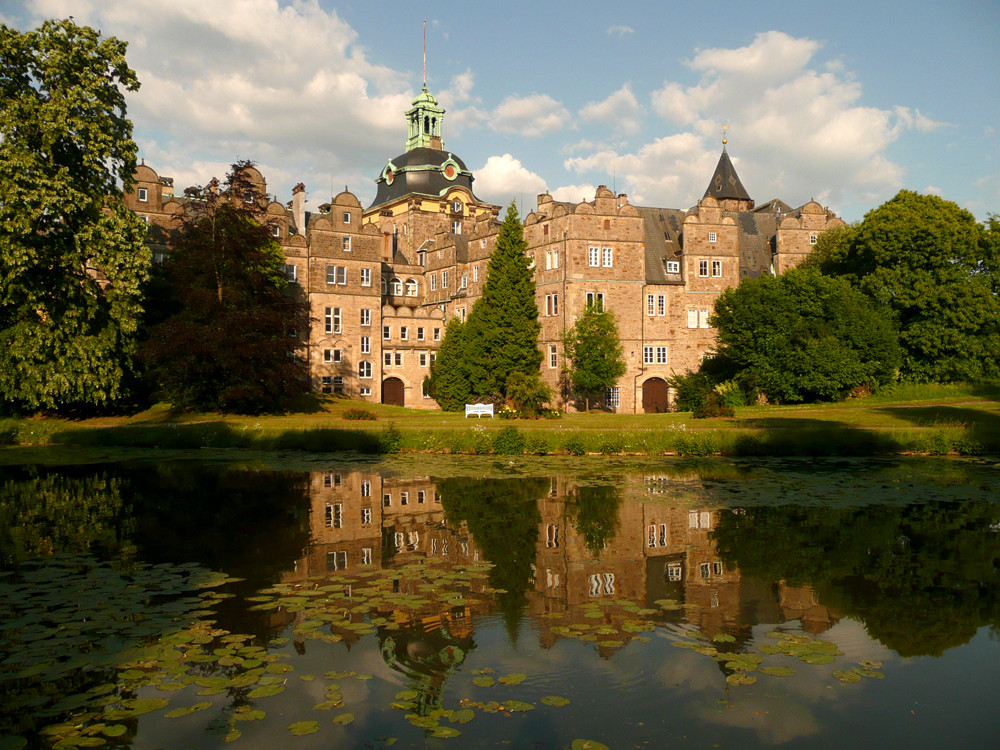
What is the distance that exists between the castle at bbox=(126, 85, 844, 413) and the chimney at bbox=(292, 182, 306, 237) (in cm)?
12

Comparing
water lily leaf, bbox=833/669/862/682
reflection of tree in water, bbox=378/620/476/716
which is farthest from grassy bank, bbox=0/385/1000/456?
water lily leaf, bbox=833/669/862/682

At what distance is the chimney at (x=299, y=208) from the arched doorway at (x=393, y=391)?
46.3 feet

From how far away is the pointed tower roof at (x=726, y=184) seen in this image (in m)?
69.9

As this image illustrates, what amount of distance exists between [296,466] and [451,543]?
12.9 m

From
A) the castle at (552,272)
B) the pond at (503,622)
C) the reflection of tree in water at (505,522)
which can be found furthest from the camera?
the castle at (552,272)

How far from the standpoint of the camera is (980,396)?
4428cm

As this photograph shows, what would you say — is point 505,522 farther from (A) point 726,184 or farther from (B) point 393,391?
(A) point 726,184

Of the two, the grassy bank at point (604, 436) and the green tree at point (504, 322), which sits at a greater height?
the green tree at point (504, 322)

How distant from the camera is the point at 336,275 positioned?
197ft

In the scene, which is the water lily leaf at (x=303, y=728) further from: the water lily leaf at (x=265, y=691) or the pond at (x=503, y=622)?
the water lily leaf at (x=265, y=691)

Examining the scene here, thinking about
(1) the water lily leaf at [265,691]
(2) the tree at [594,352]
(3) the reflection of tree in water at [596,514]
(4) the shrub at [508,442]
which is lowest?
(1) the water lily leaf at [265,691]

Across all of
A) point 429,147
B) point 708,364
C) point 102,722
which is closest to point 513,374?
point 708,364

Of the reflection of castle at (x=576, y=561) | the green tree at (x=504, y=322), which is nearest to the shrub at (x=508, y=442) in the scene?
the reflection of castle at (x=576, y=561)

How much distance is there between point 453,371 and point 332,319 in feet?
38.9
